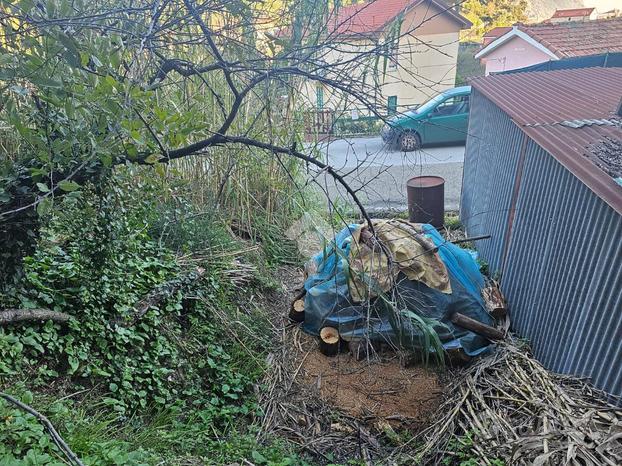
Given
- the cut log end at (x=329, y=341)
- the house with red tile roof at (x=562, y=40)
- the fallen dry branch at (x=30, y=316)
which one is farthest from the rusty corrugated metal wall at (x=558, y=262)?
the house with red tile roof at (x=562, y=40)

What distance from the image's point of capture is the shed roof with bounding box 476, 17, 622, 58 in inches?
484

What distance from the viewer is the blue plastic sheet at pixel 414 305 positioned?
3914mm

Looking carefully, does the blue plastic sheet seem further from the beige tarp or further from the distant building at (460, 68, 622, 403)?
the distant building at (460, 68, 622, 403)

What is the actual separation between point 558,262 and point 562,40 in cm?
1301

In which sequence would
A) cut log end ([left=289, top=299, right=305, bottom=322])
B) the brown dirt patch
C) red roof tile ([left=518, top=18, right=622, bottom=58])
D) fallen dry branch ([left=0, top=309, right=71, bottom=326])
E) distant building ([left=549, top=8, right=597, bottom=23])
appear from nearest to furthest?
1. fallen dry branch ([left=0, top=309, right=71, bottom=326])
2. the brown dirt patch
3. cut log end ([left=289, top=299, right=305, bottom=322])
4. red roof tile ([left=518, top=18, right=622, bottom=58])
5. distant building ([left=549, top=8, right=597, bottom=23])

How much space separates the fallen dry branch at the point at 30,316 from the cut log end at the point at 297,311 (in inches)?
86.8

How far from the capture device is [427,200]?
6980mm

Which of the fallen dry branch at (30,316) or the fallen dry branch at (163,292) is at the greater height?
the fallen dry branch at (30,316)

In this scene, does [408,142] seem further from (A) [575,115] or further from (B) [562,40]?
(B) [562,40]

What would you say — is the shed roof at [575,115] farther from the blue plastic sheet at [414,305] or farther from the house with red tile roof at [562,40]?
the house with red tile roof at [562,40]

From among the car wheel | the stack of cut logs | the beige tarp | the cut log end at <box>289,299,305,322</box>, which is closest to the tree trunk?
the stack of cut logs

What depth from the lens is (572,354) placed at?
3033 mm

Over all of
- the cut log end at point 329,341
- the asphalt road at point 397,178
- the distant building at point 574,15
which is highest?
the distant building at point 574,15

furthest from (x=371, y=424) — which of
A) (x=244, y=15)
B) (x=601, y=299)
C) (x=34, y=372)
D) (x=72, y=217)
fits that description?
(x=244, y=15)
